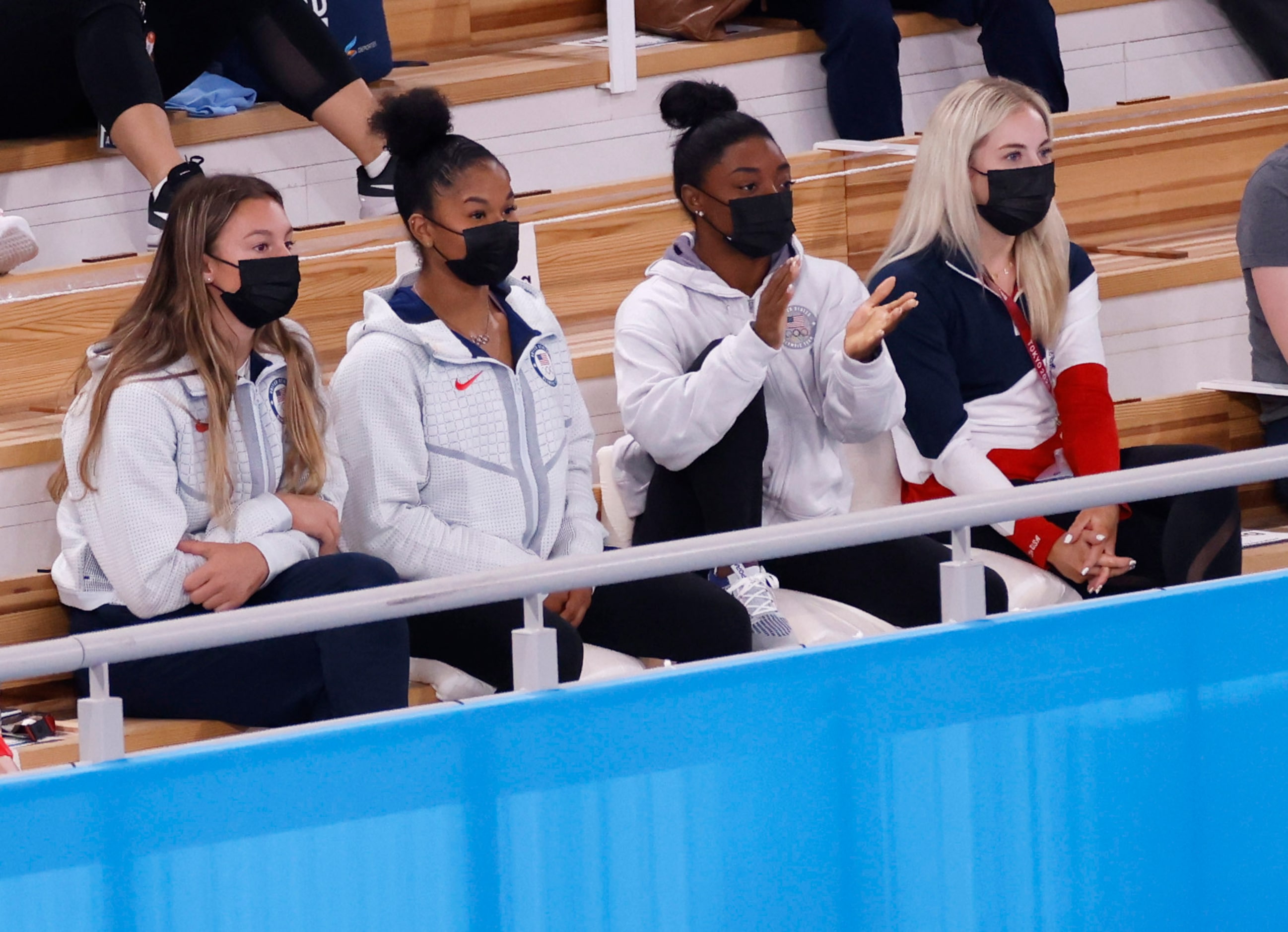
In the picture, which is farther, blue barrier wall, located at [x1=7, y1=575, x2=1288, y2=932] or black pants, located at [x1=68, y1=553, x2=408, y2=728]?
black pants, located at [x1=68, y1=553, x2=408, y2=728]

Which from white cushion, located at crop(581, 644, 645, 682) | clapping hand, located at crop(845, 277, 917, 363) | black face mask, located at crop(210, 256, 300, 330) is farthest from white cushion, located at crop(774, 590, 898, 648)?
black face mask, located at crop(210, 256, 300, 330)

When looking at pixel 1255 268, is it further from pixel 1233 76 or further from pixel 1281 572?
pixel 1233 76

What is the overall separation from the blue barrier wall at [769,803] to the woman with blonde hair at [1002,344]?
840mm

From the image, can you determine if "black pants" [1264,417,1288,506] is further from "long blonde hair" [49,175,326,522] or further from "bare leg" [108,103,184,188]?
"bare leg" [108,103,184,188]

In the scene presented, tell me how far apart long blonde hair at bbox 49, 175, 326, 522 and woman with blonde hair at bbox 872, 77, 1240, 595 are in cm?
92

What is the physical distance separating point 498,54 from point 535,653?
299 centimetres

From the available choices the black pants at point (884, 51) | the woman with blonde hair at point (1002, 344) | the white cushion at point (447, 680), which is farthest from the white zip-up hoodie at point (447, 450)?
the black pants at point (884, 51)

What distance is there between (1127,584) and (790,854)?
4.00 feet

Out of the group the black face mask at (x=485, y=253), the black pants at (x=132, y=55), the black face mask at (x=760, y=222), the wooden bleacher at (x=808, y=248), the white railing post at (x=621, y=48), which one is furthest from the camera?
the white railing post at (x=621, y=48)

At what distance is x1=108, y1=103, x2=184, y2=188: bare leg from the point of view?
312cm

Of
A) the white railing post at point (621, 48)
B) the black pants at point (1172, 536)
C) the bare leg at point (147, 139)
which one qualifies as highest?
the white railing post at point (621, 48)

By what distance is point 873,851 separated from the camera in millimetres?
1830

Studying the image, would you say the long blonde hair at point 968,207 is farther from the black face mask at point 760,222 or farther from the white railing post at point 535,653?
the white railing post at point 535,653

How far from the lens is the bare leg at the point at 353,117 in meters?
3.45
